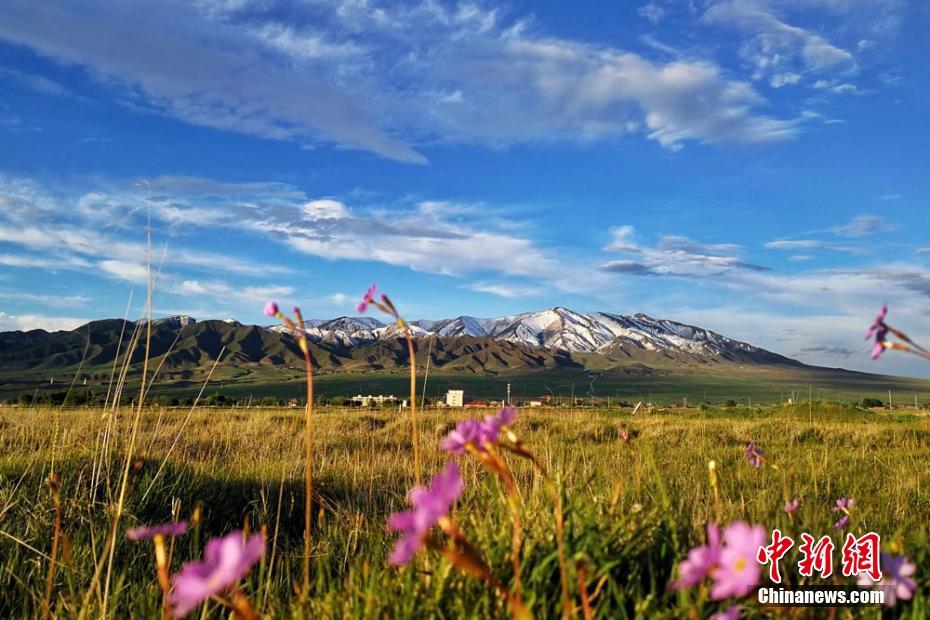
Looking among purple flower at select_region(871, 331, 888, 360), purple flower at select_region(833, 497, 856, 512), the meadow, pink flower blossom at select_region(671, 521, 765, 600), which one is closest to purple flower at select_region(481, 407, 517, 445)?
the meadow

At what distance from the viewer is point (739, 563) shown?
1.06m

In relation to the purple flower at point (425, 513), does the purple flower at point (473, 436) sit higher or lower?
higher

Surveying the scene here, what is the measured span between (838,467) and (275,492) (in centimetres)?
767

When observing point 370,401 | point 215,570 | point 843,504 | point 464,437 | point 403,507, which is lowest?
point 370,401

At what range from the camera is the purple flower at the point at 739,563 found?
97 centimetres

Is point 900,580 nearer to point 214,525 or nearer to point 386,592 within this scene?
point 386,592

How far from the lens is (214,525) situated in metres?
6.32

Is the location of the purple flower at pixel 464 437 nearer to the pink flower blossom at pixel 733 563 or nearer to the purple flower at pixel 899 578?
the pink flower blossom at pixel 733 563

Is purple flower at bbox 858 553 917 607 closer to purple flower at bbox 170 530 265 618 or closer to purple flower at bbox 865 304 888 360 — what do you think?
purple flower at bbox 865 304 888 360

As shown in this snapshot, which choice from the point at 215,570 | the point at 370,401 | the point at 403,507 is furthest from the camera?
the point at 370,401

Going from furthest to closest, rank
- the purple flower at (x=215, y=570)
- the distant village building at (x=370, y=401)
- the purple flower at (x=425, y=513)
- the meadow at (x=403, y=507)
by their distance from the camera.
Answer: the distant village building at (x=370, y=401) < the meadow at (x=403, y=507) < the purple flower at (x=425, y=513) < the purple flower at (x=215, y=570)

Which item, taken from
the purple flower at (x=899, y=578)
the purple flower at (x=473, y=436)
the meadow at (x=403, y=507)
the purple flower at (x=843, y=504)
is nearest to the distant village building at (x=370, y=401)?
the meadow at (x=403, y=507)

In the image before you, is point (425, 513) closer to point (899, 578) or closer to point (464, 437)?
point (464, 437)

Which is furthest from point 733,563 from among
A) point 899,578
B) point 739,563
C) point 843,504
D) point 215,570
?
point 843,504
